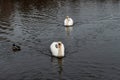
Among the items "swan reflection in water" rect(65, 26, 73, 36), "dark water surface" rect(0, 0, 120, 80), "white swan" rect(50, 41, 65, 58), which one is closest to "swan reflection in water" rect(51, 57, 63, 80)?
"dark water surface" rect(0, 0, 120, 80)

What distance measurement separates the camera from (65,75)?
25297 mm

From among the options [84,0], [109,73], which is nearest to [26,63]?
[109,73]

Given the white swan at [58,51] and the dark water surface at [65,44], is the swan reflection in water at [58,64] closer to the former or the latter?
the dark water surface at [65,44]

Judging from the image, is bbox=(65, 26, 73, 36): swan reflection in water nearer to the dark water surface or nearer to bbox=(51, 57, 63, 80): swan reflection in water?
the dark water surface

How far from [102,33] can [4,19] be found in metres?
20.2

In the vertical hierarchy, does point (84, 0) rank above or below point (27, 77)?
above

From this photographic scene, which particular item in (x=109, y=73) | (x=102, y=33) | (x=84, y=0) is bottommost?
(x=109, y=73)

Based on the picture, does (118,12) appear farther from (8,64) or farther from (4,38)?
(8,64)

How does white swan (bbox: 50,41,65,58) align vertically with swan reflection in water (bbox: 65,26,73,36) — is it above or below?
below

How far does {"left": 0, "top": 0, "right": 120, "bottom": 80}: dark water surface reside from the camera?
25734 mm

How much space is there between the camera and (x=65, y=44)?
1346 inches

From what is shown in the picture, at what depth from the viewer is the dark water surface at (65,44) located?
25.7m

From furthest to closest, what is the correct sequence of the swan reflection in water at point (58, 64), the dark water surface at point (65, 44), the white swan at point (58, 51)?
the white swan at point (58, 51)
the swan reflection in water at point (58, 64)
the dark water surface at point (65, 44)

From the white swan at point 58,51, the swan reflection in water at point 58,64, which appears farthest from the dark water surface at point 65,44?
the white swan at point 58,51
